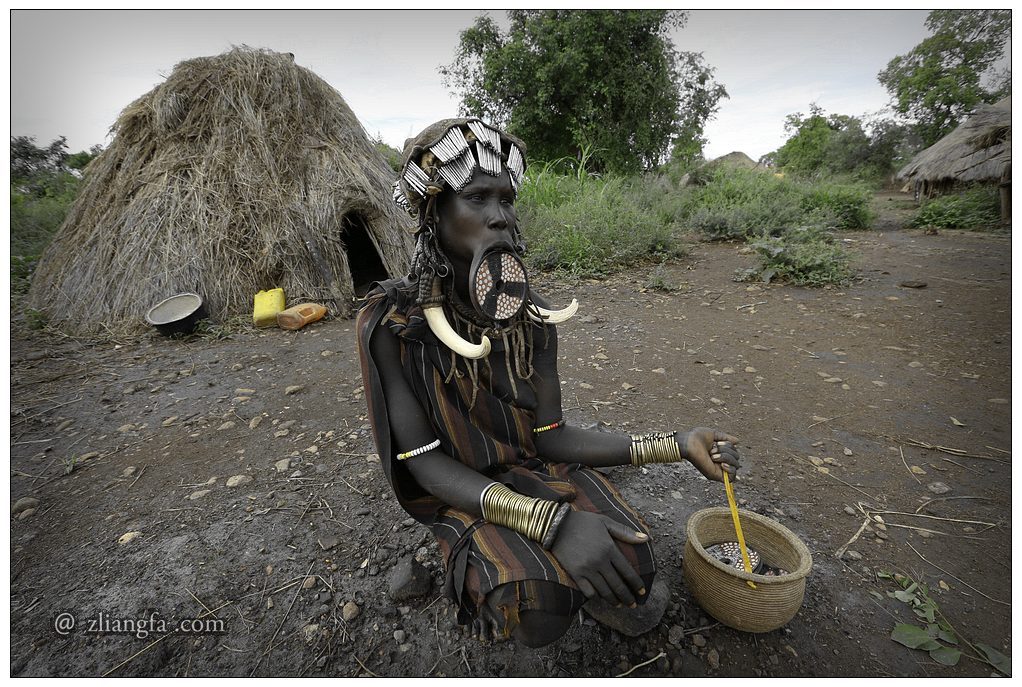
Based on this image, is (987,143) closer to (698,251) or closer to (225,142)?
(698,251)

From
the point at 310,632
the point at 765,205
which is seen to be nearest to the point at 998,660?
the point at 310,632

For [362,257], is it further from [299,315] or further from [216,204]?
[299,315]

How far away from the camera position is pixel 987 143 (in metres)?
4.03

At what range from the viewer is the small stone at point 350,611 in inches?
67.5

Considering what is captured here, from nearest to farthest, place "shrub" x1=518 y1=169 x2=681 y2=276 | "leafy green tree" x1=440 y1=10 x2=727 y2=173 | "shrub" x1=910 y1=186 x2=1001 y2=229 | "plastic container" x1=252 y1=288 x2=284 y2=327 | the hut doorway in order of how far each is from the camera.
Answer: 1. "plastic container" x1=252 y1=288 x2=284 y2=327
2. "shrub" x1=518 y1=169 x2=681 y2=276
3. the hut doorway
4. "shrub" x1=910 y1=186 x2=1001 y2=229
5. "leafy green tree" x1=440 y1=10 x2=727 y2=173

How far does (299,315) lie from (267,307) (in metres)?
0.47

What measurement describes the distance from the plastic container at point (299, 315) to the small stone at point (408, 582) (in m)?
4.24

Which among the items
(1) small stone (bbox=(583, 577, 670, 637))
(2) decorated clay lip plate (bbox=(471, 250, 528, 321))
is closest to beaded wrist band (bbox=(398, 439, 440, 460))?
(2) decorated clay lip plate (bbox=(471, 250, 528, 321))

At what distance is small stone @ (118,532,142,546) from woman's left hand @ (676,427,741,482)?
2.52m

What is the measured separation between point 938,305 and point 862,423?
124 inches

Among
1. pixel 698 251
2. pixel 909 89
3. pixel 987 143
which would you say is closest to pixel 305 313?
pixel 698 251

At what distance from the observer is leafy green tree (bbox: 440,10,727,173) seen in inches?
478

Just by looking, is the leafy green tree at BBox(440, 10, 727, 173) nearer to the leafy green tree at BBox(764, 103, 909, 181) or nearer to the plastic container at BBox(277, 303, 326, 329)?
the leafy green tree at BBox(764, 103, 909, 181)

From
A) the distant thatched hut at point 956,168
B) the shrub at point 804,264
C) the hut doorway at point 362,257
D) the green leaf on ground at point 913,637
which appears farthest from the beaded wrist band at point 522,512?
the distant thatched hut at point 956,168
